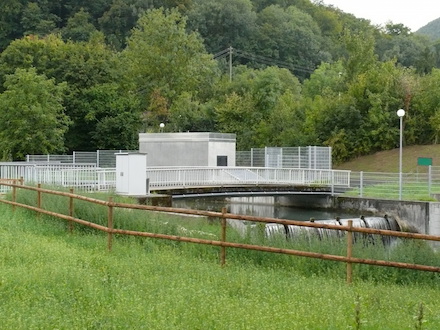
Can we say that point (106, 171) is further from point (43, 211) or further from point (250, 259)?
point (250, 259)

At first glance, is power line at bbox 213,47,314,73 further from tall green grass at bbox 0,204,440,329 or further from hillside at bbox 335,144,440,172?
tall green grass at bbox 0,204,440,329

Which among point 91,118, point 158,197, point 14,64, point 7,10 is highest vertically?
point 7,10

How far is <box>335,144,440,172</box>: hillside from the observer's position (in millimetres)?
50906

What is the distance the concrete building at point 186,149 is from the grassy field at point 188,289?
27.1 m

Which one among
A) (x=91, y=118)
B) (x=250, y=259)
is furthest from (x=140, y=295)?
(x=91, y=118)

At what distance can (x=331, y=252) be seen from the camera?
13734mm

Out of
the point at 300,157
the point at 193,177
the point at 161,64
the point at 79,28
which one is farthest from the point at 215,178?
the point at 79,28

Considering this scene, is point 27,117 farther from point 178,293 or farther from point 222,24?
point 222,24

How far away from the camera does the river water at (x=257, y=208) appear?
34.5 m

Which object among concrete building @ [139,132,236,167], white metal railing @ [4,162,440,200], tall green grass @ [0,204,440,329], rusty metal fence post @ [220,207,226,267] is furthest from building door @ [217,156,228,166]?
rusty metal fence post @ [220,207,226,267]

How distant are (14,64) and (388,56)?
5732cm

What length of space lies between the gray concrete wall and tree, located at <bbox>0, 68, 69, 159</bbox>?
20.3 m

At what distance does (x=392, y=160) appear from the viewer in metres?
52.3

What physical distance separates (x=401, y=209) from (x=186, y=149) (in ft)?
47.9
